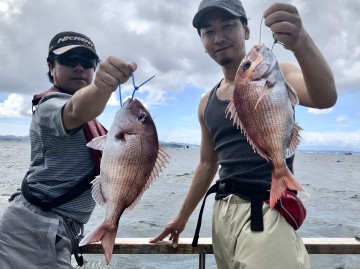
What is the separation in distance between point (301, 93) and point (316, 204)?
68.3ft

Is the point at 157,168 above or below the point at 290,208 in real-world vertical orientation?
above

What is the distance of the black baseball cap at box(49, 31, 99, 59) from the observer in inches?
124

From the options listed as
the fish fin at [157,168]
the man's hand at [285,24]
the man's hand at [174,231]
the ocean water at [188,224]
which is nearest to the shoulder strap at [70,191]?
the fish fin at [157,168]

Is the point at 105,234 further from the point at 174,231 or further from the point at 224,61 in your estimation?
the point at 224,61

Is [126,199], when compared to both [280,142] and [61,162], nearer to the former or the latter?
[61,162]

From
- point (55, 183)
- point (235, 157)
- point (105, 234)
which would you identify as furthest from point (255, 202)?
point (55, 183)

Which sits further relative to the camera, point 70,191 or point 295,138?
point 70,191

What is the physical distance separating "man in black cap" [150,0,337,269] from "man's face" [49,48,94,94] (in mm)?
1095

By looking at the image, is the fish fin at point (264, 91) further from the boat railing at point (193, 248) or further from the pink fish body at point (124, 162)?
the boat railing at point (193, 248)

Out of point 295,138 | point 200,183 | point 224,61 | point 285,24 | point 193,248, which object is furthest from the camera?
point 200,183

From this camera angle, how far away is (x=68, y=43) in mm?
3209

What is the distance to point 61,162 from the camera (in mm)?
3010

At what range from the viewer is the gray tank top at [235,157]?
2996 millimetres

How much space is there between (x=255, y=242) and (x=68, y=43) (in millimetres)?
2349
